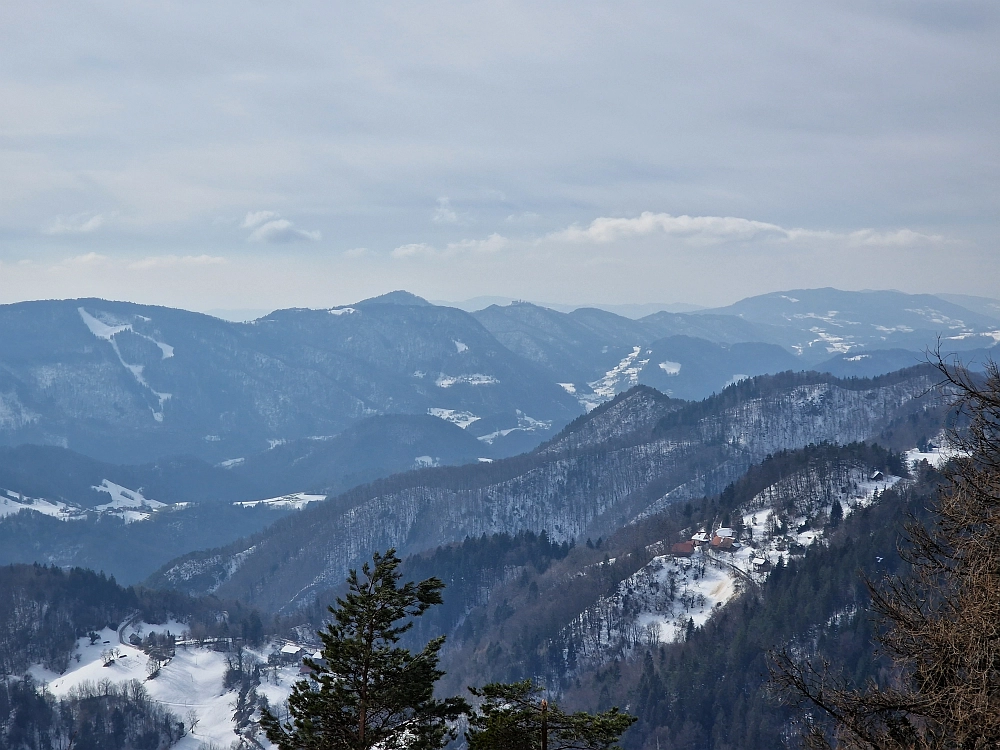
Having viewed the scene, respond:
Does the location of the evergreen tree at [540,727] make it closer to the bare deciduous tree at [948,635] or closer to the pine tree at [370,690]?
the pine tree at [370,690]

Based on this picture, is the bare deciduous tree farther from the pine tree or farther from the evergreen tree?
the pine tree

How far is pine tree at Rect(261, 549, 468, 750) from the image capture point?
3095 cm

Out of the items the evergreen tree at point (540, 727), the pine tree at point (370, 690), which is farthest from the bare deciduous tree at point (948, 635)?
the pine tree at point (370, 690)

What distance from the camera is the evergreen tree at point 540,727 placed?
2653 cm

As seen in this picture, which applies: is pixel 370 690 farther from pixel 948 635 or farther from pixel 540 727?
pixel 948 635

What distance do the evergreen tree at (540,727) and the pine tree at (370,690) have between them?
4.06m

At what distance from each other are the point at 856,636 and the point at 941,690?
639 feet

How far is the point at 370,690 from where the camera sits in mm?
31438

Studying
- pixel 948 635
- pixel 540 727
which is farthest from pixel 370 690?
pixel 948 635

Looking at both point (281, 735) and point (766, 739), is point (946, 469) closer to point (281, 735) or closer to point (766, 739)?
point (281, 735)

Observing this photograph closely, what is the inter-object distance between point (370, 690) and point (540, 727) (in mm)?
7433

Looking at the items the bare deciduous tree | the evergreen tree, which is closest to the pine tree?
the evergreen tree

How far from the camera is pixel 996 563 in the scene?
21.2 m

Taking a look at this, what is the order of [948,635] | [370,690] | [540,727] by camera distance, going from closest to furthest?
[948,635], [540,727], [370,690]
